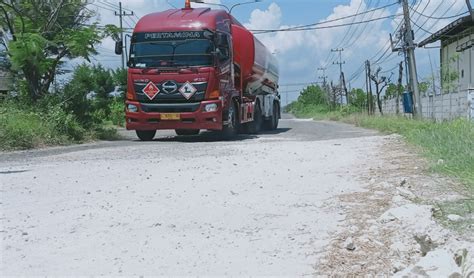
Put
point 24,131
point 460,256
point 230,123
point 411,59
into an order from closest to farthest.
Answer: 1. point 460,256
2. point 24,131
3. point 230,123
4. point 411,59

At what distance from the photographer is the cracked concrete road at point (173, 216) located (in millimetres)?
3963

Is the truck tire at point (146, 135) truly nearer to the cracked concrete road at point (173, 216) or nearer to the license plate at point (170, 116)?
the license plate at point (170, 116)

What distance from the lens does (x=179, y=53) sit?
1422 cm

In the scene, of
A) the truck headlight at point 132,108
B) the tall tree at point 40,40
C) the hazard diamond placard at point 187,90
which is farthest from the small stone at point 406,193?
the tall tree at point 40,40

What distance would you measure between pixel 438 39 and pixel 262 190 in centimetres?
3371

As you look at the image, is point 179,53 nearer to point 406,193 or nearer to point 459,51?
point 406,193

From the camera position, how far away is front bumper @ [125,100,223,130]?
47.1ft

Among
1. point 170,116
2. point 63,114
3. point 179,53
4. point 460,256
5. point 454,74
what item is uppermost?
point 179,53

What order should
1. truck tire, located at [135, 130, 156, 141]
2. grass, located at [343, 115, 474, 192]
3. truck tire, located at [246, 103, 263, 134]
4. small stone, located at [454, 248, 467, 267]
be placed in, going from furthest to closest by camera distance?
truck tire, located at [246, 103, 263, 134] < truck tire, located at [135, 130, 156, 141] < grass, located at [343, 115, 474, 192] < small stone, located at [454, 248, 467, 267]

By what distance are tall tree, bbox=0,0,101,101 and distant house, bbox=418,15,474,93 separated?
1670cm

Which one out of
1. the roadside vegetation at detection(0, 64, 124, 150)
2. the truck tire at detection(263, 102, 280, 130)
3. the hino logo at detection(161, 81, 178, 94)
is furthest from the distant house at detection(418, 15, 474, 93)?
A: the roadside vegetation at detection(0, 64, 124, 150)

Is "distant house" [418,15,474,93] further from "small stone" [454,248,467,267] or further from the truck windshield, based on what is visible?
"small stone" [454,248,467,267]

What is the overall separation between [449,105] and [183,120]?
48.5 feet

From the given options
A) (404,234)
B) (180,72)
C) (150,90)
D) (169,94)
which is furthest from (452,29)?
(404,234)
